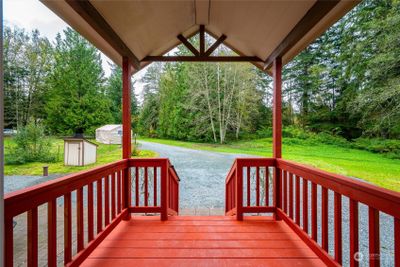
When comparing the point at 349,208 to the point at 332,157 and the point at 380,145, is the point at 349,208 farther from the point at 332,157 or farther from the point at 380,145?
the point at 332,157

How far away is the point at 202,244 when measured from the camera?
229 centimetres

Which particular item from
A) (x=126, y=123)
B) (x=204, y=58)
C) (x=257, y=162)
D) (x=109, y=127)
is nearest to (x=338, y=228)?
(x=257, y=162)

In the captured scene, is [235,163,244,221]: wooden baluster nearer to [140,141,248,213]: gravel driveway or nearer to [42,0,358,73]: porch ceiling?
[42,0,358,73]: porch ceiling

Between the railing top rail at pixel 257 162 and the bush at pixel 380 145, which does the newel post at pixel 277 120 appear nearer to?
the railing top rail at pixel 257 162

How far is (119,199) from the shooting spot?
9.33 ft

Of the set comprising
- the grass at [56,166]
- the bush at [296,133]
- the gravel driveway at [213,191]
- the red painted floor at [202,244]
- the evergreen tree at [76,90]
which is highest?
the evergreen tree at [76,90]

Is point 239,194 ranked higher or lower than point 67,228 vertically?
lower

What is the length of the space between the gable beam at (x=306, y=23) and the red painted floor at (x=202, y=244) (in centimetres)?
210

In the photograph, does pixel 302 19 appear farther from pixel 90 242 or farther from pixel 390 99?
pixel 390 99

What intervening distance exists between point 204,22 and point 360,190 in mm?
2671

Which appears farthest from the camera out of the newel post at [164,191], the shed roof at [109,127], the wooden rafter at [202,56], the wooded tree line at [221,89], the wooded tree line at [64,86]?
the shed roof at [109,127]

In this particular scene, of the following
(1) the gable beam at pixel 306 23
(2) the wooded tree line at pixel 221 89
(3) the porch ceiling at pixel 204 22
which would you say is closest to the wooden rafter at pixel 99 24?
(3) the porch ceiling at pixel 204 22

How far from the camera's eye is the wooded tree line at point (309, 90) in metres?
6.77

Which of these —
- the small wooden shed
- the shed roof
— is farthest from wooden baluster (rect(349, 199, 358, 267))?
the shed roof
